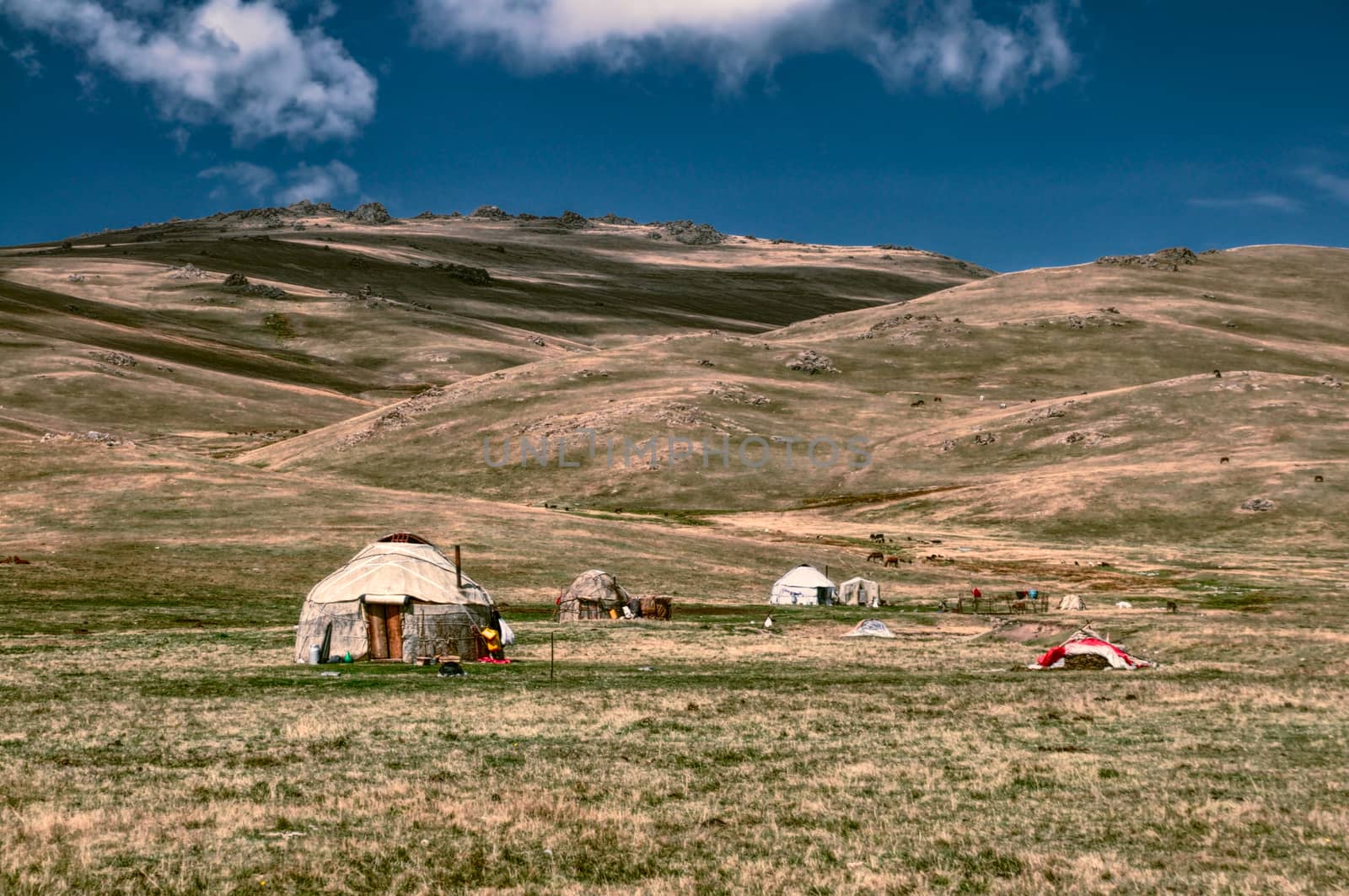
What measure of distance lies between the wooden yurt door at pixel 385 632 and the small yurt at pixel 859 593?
32820mm

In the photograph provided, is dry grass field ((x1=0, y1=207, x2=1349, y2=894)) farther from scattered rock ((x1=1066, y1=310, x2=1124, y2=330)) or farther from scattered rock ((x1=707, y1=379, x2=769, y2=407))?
scattered rock ((x1=1066, y1=310, x2=1124, y2=330))

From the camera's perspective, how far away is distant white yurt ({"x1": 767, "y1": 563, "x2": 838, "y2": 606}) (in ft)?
224

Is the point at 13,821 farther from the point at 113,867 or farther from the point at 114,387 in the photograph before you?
the point at 114,387

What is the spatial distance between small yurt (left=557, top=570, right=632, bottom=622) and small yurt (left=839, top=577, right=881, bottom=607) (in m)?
14.9

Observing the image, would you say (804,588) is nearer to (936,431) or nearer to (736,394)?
(936,431)

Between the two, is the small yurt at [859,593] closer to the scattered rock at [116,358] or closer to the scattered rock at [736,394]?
the scattered rock at [736,394]

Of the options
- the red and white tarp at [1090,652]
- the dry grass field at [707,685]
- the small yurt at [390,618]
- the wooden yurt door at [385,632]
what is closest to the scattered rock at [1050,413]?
the dry grass field at [707,685]

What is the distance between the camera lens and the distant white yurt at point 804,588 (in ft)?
224

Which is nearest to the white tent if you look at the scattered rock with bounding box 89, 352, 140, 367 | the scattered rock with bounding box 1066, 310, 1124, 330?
the scattered rock with bounding box 1066, 310, 1124, 330

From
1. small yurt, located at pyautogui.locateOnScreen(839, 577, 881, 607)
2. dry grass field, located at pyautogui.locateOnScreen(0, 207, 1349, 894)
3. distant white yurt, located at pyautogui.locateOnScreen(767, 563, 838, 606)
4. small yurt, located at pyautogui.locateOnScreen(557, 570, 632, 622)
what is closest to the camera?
dry grass field, located at pyautogui.locateOnScreen(0, 207, 1349, 894)

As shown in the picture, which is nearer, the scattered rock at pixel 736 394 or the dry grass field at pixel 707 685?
the dry grass field at pixel 707 685

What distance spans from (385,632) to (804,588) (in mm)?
32022

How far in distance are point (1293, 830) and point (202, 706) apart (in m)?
22.1

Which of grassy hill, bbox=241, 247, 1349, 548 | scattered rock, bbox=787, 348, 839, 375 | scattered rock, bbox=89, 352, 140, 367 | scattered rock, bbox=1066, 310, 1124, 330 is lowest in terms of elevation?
grassy hill, bbox=241, 247, 1349, 548
